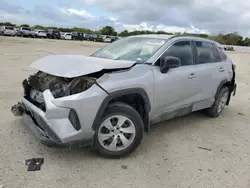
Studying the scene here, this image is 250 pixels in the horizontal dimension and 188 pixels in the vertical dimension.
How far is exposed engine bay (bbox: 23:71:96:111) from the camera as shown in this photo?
10.4ft

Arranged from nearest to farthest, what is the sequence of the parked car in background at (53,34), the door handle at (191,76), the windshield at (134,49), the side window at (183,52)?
the windshield at (134,49), the side window at (183,52), the door handle at (191,76), the parked car in background at (53,34)

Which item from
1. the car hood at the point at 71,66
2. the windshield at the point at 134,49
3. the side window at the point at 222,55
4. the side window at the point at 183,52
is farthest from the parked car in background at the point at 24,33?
the side window at the point at 183,52

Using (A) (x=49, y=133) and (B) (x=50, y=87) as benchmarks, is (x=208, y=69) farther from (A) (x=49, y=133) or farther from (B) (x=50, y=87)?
(A) (x=49, y=133)

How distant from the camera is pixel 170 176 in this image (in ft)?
10.3

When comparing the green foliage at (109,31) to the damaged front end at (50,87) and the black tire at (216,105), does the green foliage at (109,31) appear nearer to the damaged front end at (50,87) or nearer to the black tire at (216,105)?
the black tire at (216,105)

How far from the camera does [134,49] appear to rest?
4250 mm

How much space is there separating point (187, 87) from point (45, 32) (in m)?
50.3

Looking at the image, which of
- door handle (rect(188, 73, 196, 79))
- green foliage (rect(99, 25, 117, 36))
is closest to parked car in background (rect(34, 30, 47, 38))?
green foliage (rect(99, 25, 117, 36))

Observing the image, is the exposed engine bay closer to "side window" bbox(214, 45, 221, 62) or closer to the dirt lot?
the dirt lot

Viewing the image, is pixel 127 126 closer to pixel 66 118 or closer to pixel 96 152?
pixel 96 152

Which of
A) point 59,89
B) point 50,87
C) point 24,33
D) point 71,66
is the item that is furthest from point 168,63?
point 24,33

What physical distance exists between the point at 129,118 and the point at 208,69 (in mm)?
2256

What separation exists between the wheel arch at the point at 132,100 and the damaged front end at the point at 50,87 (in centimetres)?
31

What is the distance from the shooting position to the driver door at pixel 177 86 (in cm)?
383
